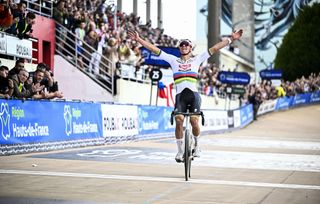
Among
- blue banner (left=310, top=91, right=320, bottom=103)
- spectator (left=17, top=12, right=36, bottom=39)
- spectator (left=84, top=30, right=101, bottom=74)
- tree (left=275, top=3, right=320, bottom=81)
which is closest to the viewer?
spectator (left=17, top=12, right=36, bottom=39)

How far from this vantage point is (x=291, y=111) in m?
55.8

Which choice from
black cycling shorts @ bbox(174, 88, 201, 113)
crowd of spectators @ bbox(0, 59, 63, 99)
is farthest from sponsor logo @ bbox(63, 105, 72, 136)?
black cycling shorts @ bbox(174, 88, 201, 113)

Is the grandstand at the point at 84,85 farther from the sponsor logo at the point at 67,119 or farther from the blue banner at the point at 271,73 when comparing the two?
the blue banner at the point at 271,73

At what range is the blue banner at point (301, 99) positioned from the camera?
200 feet

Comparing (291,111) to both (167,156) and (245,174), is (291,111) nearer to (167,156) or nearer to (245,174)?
(167,156)

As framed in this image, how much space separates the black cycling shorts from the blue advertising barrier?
4900 millimetres

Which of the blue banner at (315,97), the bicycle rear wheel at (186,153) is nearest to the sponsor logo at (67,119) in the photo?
the bicycle rear wheel at (186,153)

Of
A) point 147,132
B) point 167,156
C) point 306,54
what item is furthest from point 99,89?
point 306,54

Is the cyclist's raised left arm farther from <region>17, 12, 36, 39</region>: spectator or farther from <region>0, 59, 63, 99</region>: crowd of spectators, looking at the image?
<region>17, 12, 36, 39</region>: spectator

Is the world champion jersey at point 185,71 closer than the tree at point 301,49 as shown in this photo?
Yes

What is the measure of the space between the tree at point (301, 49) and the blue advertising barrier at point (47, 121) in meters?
67.2

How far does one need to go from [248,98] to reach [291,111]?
11.3m

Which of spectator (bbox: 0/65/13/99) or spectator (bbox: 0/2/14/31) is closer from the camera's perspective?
spectator (bbox: 0/65/13/99)

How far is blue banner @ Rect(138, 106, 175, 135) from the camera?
23.4m
